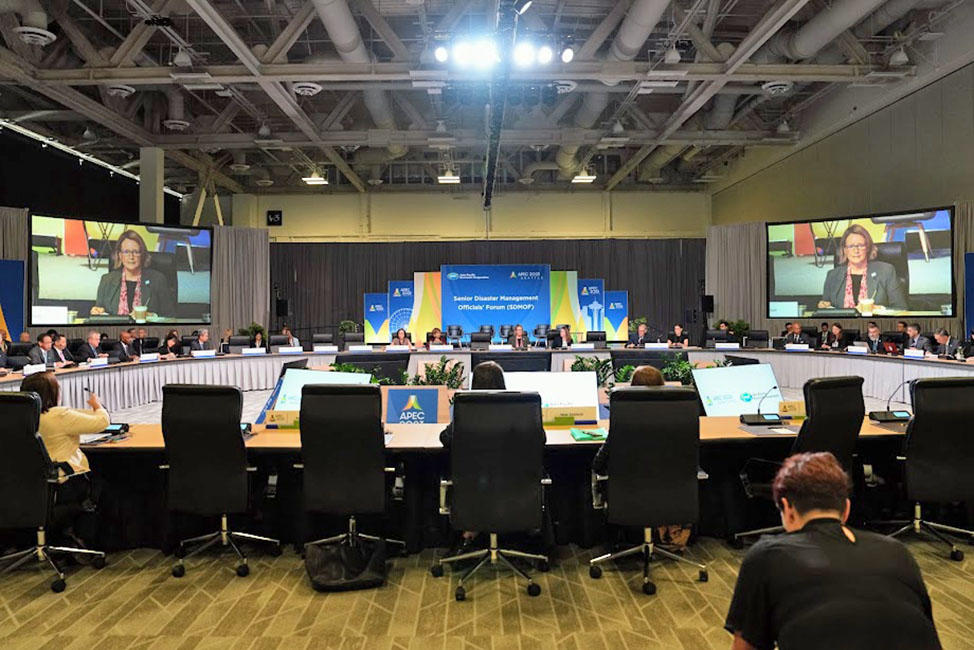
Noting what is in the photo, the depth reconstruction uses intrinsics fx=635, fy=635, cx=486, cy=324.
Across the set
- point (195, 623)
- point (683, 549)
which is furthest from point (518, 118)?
point (195, 623)

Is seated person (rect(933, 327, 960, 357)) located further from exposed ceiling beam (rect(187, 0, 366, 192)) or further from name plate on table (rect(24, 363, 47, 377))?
name plate on table (rect(24, 363, 47, 377))

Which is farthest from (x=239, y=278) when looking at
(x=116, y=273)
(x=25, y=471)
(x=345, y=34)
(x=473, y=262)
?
(x=25, y=471)

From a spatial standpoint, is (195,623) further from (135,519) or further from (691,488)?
(691,488)

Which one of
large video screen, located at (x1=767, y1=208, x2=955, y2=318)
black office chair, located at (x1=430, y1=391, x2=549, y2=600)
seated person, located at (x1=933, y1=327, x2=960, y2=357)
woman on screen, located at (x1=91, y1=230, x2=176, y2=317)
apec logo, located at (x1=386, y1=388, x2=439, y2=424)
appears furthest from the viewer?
woman on screen, located at (x1=91, y1=230, x2=176, y2=317)

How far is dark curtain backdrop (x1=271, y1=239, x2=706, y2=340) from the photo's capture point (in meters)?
17.9

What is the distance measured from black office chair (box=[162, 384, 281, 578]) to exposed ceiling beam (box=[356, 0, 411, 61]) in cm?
653

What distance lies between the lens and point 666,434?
3123 mm

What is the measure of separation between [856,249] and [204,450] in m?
11.7

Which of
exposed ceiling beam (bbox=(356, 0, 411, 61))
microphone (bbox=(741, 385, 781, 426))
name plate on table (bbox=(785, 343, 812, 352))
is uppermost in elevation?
exposed ceiling beam (bbox=(356, 0, 411, 61))

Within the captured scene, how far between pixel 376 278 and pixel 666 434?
1563 centimetres

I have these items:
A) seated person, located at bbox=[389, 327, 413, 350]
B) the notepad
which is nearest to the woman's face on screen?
seated person, located at bbox=[389, 327, 413, 350]

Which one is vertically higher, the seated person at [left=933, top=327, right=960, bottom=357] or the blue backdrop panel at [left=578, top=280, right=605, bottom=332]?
the blue backdrop panel at [left=578, top=280, right=605, bottom=332]

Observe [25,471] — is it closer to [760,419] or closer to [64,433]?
[64,433]

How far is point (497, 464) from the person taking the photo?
123 inches
